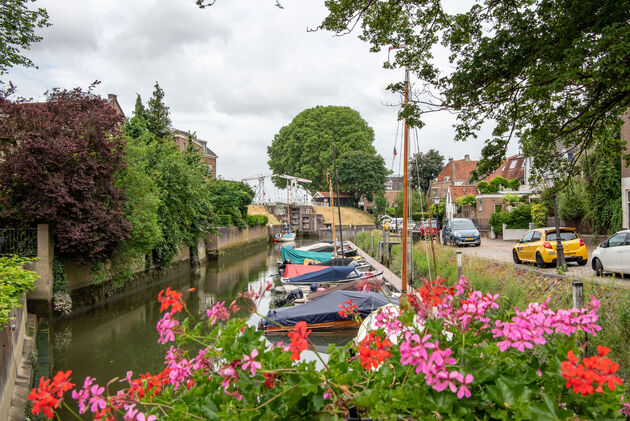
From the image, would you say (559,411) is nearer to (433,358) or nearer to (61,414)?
(433,358)

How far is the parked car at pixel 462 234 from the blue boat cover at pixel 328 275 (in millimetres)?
10280

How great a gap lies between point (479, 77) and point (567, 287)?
4666 mm

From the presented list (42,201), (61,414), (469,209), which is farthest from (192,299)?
(469,209)

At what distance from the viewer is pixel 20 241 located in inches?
524

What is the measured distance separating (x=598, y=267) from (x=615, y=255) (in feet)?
3.22

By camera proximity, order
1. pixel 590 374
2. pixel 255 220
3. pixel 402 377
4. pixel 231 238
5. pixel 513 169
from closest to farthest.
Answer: pixel 590 374
pixel 402 377
pixel 231 238
pixel 513 169
pixel 255 220

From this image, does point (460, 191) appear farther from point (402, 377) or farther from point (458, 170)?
point (402, 377)

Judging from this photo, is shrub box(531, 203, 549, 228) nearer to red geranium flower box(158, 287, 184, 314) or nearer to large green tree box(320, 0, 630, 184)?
large green tree box(320, 0, 630, 184)

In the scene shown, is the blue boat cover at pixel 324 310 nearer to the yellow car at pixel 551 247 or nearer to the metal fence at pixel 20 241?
the yellow car at pixel 551 247

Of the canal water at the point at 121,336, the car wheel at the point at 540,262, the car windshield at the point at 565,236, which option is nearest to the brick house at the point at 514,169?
the car windshield at the point at 565,236

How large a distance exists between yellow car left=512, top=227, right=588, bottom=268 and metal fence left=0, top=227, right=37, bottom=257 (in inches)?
653

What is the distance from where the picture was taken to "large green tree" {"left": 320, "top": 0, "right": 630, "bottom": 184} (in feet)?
17.2

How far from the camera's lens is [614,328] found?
5.83m

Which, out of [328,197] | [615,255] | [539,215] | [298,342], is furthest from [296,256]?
[328,197]
